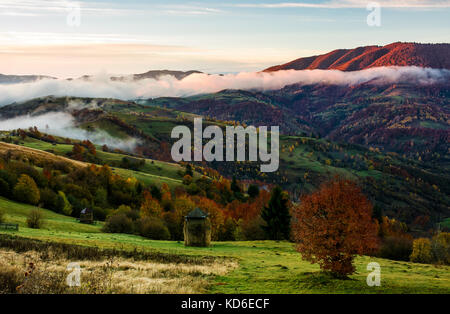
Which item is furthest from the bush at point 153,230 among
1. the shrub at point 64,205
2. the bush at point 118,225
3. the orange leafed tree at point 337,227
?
the orange leafed tree at point 337,227

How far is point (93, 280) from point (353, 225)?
19756 millimetres

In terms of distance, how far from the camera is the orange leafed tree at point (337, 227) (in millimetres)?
34250

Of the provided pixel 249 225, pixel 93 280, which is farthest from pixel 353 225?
pixel 249 225

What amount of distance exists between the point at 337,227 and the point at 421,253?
77300 mm

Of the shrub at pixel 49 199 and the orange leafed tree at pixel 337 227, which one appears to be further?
the shrub at pixel 49 199

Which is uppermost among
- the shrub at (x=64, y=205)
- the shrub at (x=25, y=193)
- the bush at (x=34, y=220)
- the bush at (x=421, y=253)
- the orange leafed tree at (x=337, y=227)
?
the orange leafed tree at (x=337, y=227)

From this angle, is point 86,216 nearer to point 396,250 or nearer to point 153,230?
Answer: point 153,230

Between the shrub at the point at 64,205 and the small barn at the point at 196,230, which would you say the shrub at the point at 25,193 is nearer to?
the shrub at the point at 64,205

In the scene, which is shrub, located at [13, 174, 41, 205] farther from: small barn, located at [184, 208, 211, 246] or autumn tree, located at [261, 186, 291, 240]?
autumn tree, located at [261, 186, 291, 240]

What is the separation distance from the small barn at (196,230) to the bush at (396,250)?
48239 mm

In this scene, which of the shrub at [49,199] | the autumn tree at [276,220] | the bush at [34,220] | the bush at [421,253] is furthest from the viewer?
the shrub at [49,199]

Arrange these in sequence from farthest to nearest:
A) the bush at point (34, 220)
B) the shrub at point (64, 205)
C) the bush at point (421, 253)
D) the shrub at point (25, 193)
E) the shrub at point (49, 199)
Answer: the shrub at point (64, 205) → the shrub at point (49, 199) → the shrub at point (25, 193) → the bush at point (421, 253) → the bush at point (34, 220)
